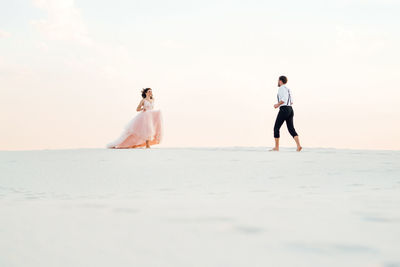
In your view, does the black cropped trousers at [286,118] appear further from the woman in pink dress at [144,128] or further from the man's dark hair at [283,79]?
the woman in pink dress at [144,128]

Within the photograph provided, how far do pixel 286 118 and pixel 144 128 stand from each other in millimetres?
4702

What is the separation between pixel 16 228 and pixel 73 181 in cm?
375

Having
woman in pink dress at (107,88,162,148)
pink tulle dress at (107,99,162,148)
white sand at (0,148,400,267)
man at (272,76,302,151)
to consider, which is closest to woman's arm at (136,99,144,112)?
woman in pink dress at (107,88,162,148)

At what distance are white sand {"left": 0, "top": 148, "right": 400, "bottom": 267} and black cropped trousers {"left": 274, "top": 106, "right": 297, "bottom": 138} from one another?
529cm

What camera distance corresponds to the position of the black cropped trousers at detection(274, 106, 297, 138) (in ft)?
37.9

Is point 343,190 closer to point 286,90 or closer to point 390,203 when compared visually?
point 390,203

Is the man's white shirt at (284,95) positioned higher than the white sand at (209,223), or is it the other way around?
the man's white shirt at (284,95)

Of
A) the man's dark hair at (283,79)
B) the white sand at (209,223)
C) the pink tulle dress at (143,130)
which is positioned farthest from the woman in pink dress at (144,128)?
the white sand at (209,223)

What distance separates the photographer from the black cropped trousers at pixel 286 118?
11547mm

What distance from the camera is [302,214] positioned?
9.98 feet

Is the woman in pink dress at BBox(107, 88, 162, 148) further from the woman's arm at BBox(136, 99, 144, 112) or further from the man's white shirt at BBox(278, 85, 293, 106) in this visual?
the man's white shirt at BBox(278, 85, 293, 106)

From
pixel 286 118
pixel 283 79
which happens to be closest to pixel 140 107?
pixel 283 79

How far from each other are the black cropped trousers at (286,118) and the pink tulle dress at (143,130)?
413cm

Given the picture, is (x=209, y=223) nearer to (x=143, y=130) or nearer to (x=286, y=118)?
(x=286, y=118)
